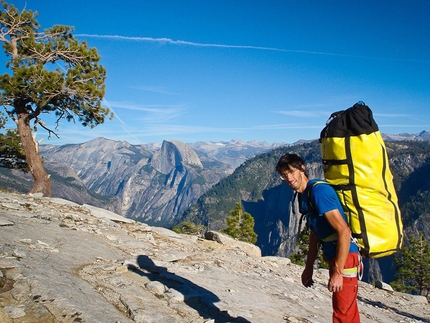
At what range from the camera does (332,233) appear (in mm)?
4211

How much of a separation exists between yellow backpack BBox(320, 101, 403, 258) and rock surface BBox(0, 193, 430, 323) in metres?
3.30

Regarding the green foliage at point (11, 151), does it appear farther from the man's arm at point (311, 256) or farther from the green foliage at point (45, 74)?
the man's arm at point (311, 256)

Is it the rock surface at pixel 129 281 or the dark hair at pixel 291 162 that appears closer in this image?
the dark hair at pixel 291 162

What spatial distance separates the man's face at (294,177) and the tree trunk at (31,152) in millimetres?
17170

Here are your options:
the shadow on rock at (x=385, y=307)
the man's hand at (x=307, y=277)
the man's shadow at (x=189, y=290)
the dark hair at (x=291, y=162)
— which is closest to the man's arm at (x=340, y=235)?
the dark hair at (x=291, y=162)

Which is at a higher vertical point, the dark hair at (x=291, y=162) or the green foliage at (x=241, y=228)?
the dark hair at (x=291, y=162)

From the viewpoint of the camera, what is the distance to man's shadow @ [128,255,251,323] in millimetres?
6148

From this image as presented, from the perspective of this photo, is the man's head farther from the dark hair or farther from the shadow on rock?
the shadow on rock

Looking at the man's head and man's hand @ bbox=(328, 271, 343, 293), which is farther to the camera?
the man's head

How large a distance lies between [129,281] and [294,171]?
15.0 ft

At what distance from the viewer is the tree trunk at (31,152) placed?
1731 cm

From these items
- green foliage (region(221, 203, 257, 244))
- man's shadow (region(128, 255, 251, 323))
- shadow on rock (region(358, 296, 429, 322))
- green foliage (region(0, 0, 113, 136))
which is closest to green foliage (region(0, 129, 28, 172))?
green foliage (region(0, 0, 113, 136))

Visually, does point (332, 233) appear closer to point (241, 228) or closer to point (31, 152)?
point (31, 152)

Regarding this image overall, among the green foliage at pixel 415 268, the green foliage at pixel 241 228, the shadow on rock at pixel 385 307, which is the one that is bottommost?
the green foliage at pixel 415 268
